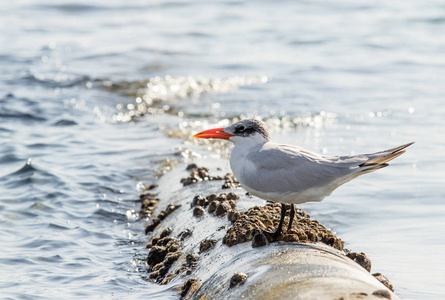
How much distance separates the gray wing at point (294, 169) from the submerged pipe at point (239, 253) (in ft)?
1.23

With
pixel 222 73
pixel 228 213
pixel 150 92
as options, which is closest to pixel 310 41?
pixel 222 73

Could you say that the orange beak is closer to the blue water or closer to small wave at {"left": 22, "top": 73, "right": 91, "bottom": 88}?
the blue water

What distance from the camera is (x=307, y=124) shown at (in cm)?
1116

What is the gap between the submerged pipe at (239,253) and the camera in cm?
387

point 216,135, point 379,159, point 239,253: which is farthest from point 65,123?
point 379,159

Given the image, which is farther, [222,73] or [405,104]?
[222,73]

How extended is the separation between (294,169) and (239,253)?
74 cm

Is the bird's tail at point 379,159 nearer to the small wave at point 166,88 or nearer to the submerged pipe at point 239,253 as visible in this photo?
the submerged pipe at point 239,253

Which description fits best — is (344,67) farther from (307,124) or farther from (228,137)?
(228,137)

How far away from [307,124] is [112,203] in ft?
14.3

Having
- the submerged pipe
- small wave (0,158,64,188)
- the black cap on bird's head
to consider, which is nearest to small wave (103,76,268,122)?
small wave (0,158,64,188)

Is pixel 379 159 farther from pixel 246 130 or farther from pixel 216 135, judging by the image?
pixel 216 135

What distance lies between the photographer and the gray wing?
183 inches

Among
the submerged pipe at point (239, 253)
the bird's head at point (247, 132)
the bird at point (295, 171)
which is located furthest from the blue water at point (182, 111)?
the bird's head at point (247, 132)
